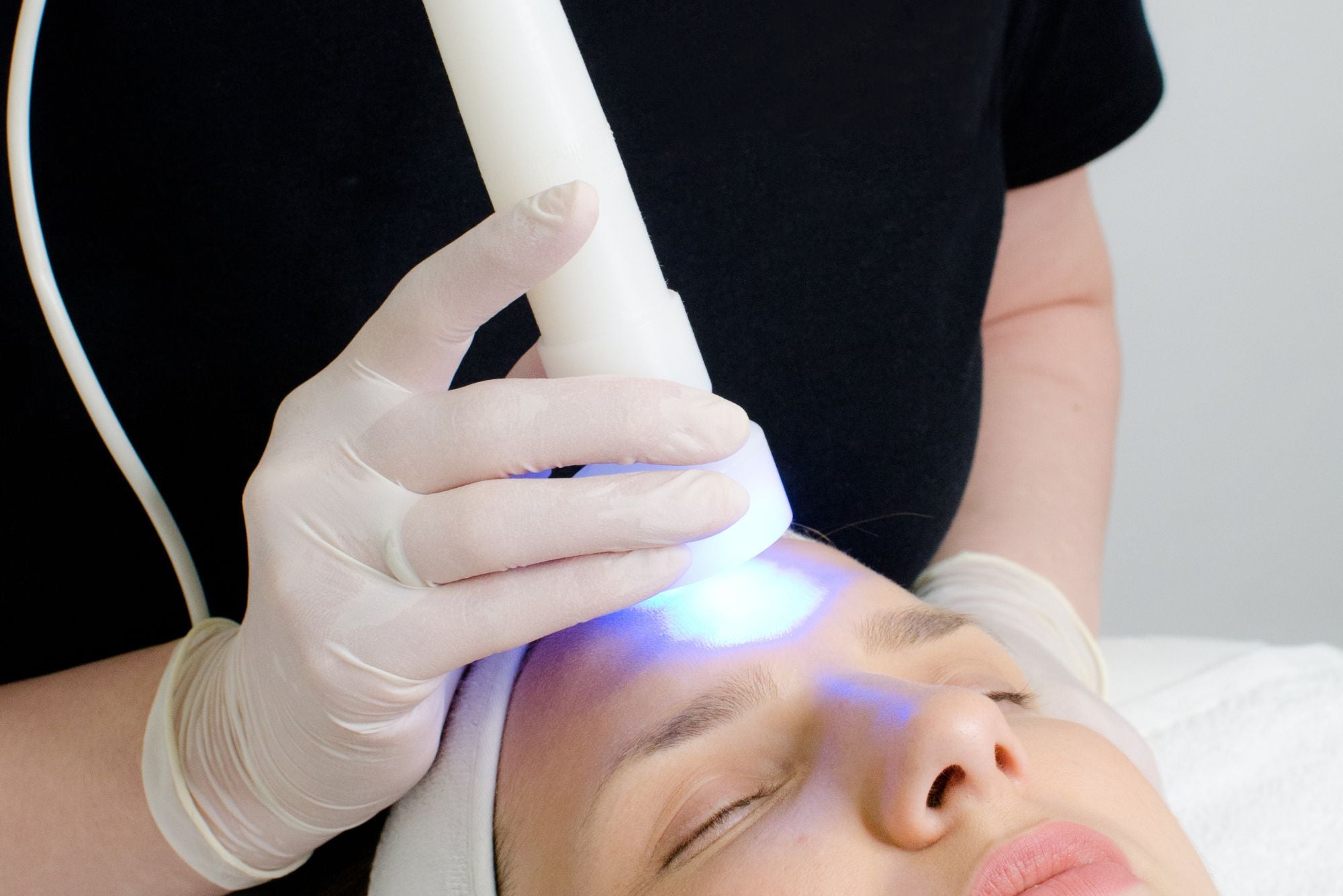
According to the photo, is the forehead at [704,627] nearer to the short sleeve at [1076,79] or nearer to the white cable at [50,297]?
the white cable at [50,297]

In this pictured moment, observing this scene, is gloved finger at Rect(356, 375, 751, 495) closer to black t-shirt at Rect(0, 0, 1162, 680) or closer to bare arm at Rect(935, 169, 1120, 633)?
black t-shirt at Rect(0, 0, 1162, 680)

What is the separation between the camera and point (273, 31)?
86 centimetres

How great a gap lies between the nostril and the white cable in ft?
1.86

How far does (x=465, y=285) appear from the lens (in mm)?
662

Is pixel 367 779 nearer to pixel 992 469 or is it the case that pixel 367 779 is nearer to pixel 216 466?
pixel 216 466

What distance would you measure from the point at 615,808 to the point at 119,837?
0.37 m

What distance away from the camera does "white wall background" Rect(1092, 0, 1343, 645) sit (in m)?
1.76

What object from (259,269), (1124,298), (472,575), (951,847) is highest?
Result: (259,269)

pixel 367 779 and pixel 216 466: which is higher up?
pixel 216 466

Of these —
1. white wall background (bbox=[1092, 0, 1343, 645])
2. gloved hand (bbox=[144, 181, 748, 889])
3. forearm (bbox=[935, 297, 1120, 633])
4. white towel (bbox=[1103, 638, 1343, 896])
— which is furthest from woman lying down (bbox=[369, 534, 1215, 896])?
white wall background (bbox=[1092, 0, 1343, 645])

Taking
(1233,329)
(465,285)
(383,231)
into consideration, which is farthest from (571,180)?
(1233,329)

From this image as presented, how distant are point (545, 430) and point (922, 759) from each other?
312 mm

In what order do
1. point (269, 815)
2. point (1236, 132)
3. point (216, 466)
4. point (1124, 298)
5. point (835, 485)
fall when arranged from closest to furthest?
point (269, 815)
point (216, 466)
point (835, 485)
point (1236, 132)
point (1124, 298)

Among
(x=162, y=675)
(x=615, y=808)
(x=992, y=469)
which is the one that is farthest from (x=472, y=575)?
(x=992, y=469)
